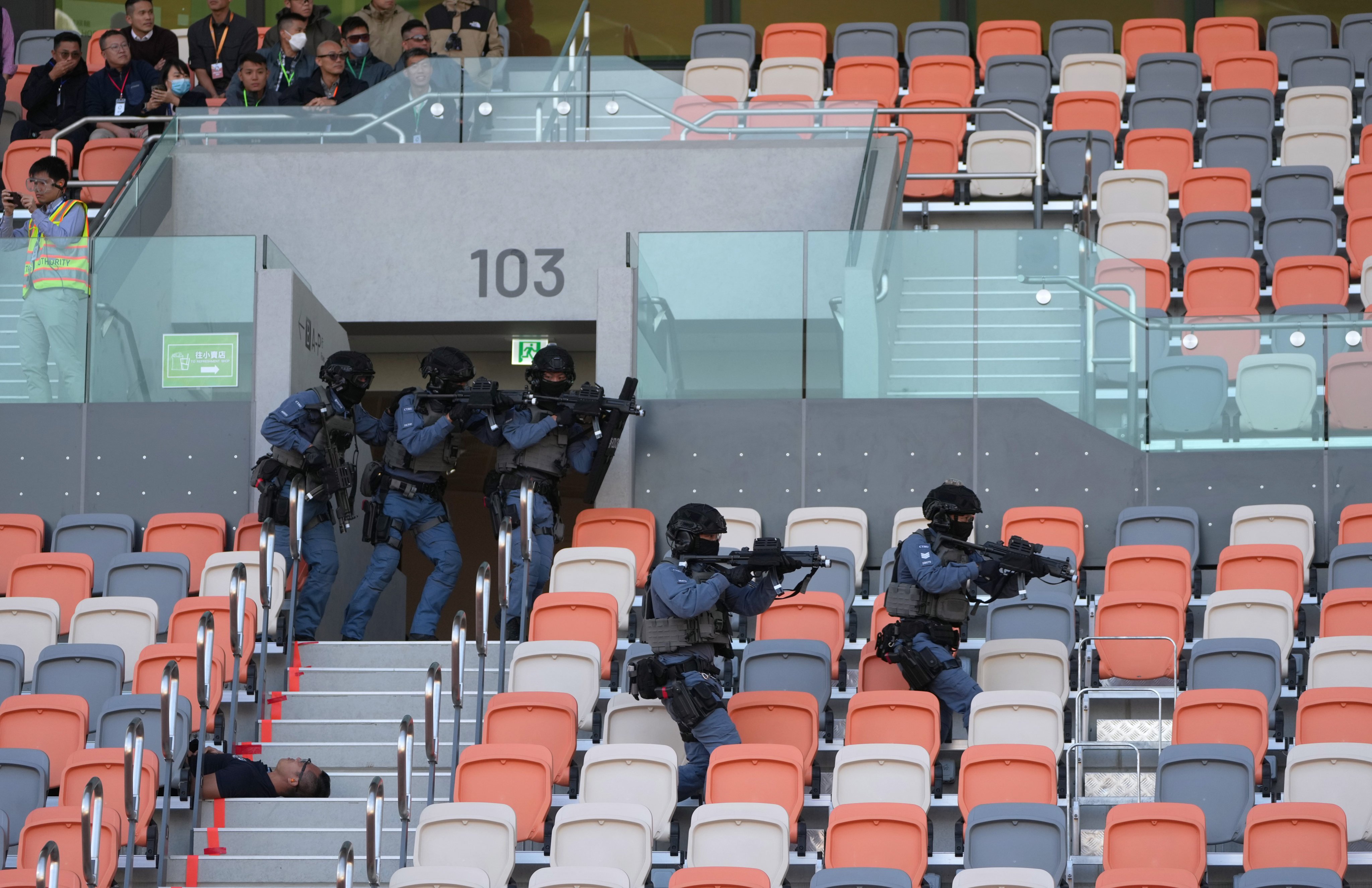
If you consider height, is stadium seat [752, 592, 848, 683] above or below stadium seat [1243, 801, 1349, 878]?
above

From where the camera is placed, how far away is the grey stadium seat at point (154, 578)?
470 inches

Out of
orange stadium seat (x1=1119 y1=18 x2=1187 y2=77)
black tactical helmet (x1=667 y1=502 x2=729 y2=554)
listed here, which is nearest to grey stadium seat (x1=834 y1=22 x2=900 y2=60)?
orange stadium seat (x1=1119 y1=18 x2=1187 y2=77)

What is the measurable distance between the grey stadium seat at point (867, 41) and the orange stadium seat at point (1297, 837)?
1110 cm

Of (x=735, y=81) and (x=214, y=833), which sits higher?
(x=735, y=81)

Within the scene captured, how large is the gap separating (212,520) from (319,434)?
955 millimetres

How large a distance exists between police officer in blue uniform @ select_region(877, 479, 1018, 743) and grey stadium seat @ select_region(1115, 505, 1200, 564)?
1.99 m

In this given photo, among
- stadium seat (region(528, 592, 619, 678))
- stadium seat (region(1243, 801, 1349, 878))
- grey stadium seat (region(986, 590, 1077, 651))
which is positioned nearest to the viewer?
stadium seat (region(1243, 801, 1349, 878))

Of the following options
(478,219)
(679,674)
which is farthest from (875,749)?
(478,219)

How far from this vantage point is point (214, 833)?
993cm

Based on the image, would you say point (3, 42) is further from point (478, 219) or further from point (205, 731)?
point (205, 731)

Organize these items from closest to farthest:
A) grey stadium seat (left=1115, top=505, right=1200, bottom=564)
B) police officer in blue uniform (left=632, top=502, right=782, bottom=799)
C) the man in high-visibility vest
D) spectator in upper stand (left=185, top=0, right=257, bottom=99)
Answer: police officer in blue uniform (left=632, top=502, right=782, bottom=799) → grey stadium seat (left=1115, top=505, right=1200, bottom=564) → the man in high-visibility vest → spectator in upper stand (left=185, top=0, right=257, bottom=99)

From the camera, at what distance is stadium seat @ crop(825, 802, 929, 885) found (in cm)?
886

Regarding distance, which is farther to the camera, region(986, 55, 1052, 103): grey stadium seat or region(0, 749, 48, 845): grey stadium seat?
region(986, 55, 1052, 103): grey stadium seat

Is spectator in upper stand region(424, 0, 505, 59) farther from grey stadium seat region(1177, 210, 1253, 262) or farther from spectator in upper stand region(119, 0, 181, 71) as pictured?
grey stadium seat region(1177, 210, 1253, 262)
